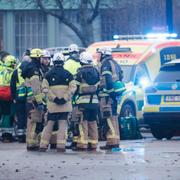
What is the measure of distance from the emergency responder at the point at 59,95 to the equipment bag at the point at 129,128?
357 centimetres

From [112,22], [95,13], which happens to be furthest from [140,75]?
[112,22]

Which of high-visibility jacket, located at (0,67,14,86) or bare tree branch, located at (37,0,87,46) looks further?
bare tree branch, located at (37,0,87,46)

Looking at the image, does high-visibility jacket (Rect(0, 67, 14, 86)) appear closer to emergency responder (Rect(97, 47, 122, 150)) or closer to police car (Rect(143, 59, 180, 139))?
police car (Rect(143, 59, 180, 139))

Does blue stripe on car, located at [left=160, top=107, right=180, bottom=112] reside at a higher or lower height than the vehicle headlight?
lower

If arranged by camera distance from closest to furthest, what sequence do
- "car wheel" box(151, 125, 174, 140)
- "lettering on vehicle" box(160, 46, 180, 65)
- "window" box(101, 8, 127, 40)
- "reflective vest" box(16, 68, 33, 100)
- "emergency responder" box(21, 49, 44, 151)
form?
1. "emergency responder" box(21, 49, 44, 151)
2. "reflective vest" box(16, 68, 33, 100)
3. "car wheel" box(151, 125, 174, 140)
4. "lettering on vehicle" box(160, 46, 180, 65)
5. "window" box(101, 8, 127, 40)

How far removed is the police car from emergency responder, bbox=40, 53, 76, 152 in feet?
11.2

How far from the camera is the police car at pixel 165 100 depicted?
20.7m

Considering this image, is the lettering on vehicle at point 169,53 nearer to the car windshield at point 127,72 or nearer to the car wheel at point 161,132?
the car windshield at point 127,72

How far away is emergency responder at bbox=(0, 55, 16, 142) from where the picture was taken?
838 inches

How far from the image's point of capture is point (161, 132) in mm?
21688

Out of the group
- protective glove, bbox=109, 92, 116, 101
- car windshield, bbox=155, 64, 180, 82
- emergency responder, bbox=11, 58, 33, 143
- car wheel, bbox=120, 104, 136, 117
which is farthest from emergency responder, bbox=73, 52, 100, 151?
car wheel, bbox=120, 104, 136, 117

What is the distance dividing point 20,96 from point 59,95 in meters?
2.50

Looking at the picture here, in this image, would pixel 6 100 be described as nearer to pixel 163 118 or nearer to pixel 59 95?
pixel 163 118

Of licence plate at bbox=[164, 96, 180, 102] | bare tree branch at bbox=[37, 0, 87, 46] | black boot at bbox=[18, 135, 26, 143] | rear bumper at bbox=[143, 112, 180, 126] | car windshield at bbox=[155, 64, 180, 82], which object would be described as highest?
bare tree branch at bbox=[37, 0, 87, 46]
